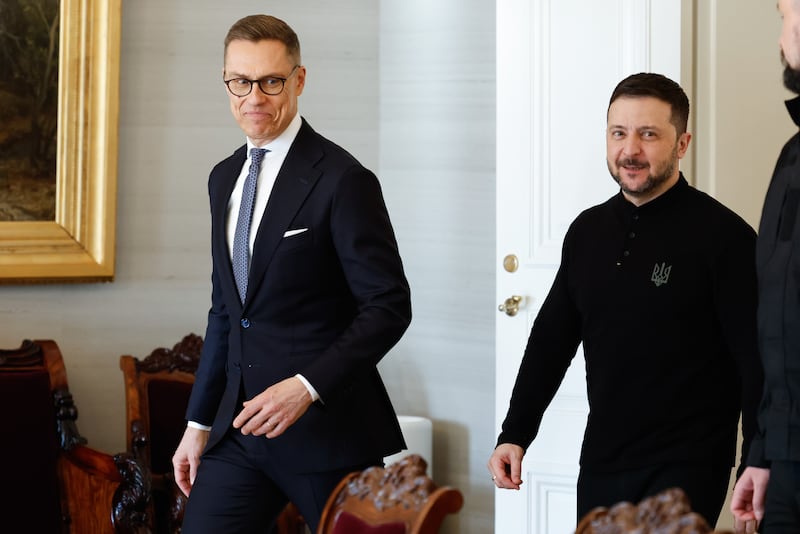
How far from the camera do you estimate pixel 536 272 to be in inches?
169

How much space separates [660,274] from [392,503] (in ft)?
3.72

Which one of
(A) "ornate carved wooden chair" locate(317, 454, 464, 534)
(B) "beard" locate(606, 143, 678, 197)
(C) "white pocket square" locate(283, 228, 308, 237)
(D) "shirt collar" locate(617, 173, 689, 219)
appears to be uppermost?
(B) "beard" locate(606, 143, 678, 197)

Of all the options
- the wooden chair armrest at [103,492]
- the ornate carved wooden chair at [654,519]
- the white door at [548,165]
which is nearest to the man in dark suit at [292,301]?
the ornate carved wooden chair at [654,519]

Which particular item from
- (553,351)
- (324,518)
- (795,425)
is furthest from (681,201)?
(324,518)

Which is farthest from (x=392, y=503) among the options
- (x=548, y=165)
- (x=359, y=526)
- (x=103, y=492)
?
(x=548, y=165)

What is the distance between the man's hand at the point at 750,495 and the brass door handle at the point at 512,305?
1999 mm

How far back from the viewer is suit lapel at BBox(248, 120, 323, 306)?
2662 millimetres

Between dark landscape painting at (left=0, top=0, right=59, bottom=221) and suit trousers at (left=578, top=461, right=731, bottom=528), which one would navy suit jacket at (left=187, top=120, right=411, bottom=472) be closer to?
suit trousers at (left=578, top=461, right=731, bottom=528)

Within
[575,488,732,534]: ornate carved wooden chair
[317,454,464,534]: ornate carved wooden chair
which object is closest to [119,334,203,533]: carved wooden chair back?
[317,454,464,534]: ornate carved wooden chair

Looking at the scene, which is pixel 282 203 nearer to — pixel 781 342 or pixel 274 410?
pixel 274 410

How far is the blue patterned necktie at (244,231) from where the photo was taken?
2717 mm

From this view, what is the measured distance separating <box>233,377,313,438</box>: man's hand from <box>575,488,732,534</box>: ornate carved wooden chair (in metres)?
1.00

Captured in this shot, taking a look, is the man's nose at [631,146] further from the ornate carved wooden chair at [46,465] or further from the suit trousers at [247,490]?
the ornate carved wooden chair at [46,465]

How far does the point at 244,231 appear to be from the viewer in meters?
2.73
